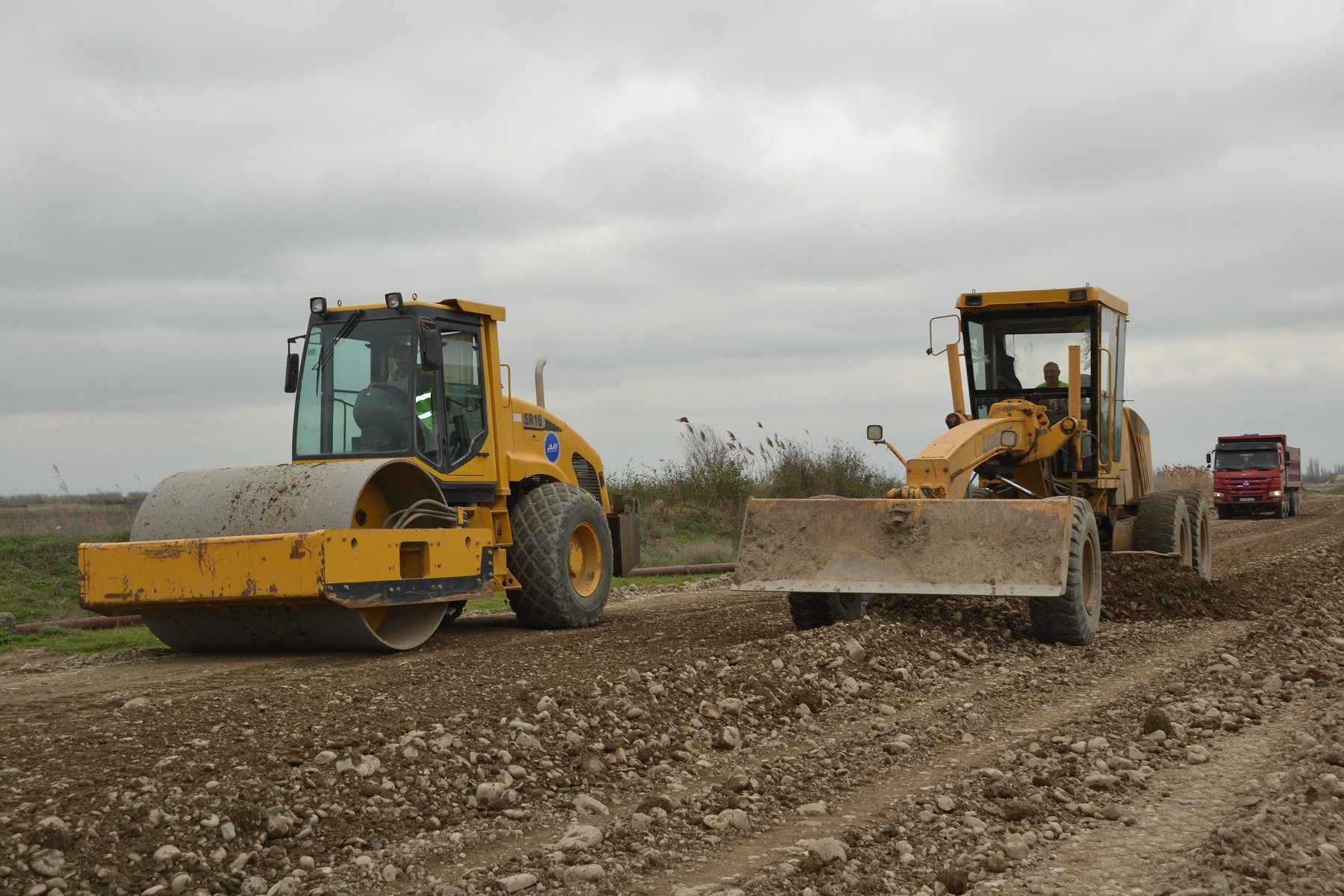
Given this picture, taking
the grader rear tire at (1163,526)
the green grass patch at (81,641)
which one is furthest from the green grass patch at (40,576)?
the grader rear tire at (1163,526)

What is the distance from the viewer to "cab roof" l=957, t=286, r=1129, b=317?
11459mm

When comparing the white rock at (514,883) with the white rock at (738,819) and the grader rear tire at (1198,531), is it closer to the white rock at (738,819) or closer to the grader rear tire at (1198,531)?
the white rock at (738,819)

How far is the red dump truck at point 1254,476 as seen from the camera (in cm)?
3456

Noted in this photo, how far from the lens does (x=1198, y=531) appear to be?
13.5 m

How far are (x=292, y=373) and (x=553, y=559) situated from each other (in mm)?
2694

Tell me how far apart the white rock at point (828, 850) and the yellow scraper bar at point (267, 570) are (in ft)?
14.5

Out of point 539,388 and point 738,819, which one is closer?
point 738,819

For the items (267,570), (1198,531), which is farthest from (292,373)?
(1198,531)

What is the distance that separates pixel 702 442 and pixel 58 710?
17.6 m

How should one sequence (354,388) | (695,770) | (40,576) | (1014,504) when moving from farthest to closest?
(40,576)
(354,388)
(1014,504)
(695,770)

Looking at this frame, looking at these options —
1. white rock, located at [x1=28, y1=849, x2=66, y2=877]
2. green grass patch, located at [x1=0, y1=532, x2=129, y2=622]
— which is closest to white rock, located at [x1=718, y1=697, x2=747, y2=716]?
white rock, located at [x1=28, y1=849, x2=66, y2=877]

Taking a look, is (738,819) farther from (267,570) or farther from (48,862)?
(267,570)

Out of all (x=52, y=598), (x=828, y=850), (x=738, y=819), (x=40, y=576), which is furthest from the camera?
(x=40, y=576)

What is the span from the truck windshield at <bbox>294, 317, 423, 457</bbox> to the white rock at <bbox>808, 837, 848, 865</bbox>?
19.6 ft
